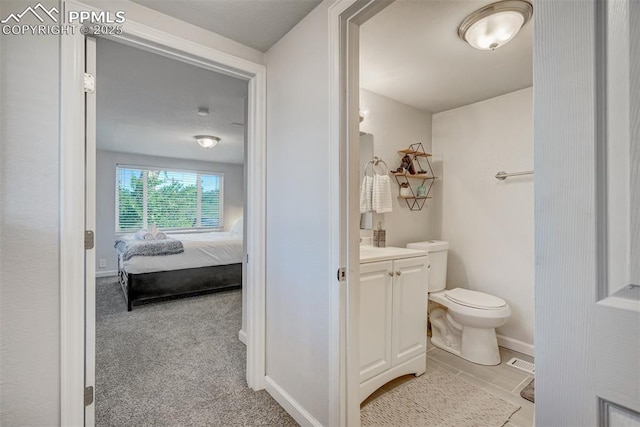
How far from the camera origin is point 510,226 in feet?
8.44

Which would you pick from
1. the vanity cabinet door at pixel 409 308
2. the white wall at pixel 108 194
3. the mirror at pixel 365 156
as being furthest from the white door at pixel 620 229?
the white wall at pixel 108 194

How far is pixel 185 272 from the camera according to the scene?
3830mm

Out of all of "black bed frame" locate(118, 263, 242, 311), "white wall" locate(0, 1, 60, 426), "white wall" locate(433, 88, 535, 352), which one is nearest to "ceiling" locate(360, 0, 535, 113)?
"white wall" locate(433, 88, 535, 352)

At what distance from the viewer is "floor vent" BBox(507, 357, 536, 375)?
220cm

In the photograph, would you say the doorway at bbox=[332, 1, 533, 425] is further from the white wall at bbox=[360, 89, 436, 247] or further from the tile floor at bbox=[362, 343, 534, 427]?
the white wall at bbox=[360, 89, 436, 247]

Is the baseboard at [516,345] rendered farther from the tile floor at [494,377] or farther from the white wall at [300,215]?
the white wall at [300,215]

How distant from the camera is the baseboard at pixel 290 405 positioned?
1.51 meters

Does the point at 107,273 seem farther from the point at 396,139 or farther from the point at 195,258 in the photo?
the point at 396,139

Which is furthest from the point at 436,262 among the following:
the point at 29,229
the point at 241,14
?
the point at 29,229

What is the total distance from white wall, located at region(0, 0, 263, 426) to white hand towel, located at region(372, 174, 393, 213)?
1.97m

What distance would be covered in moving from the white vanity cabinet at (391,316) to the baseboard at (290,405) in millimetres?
380

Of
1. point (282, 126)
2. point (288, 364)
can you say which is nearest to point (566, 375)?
point (288, 364)

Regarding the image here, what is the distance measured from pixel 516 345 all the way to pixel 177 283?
3795 millimetres

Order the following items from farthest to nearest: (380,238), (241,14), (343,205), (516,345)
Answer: (516,345) → (380,238) → (241,14) → (343,205)
